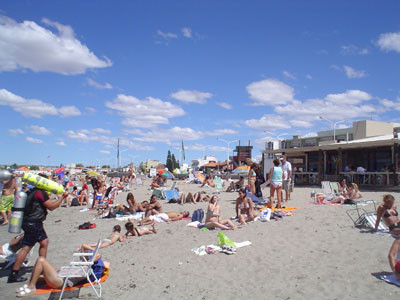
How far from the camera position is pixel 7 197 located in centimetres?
858

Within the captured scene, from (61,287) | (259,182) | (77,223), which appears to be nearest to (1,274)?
(61,287)

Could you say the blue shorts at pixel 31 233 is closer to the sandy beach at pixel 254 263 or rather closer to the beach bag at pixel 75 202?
the sandy beach at pixel 254 263

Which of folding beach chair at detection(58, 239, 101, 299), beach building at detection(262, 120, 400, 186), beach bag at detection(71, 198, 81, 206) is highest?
beach building at detection(262, 120, 400, 186)

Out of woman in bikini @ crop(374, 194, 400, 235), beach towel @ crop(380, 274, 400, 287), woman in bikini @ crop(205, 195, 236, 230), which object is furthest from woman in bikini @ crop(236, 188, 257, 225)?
beach towel @ crop(380, 274, 400, 287)

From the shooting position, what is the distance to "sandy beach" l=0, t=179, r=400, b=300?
4.00 metres

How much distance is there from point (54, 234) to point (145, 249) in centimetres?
314

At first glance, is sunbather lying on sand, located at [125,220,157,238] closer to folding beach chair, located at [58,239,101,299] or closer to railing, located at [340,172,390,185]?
folding beach chair, located at [58,239,101,299]

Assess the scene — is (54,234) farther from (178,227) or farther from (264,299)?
(264,299)

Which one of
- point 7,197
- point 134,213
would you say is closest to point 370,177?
point 134,213

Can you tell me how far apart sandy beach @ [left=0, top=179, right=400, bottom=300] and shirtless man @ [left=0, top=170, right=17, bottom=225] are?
48.6 inches

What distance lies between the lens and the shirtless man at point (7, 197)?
27.1 feet

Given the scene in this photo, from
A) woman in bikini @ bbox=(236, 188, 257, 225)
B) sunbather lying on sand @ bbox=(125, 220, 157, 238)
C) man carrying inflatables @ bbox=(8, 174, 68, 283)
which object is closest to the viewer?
man carrying inflatables @ bbox=(8, 174, 68, 283)

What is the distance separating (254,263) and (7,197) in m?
7.09

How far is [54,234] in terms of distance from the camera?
790cm
